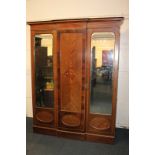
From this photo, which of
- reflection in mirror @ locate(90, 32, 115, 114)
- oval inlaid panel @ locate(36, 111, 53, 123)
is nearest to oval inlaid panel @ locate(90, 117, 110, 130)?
reflection in mirror @ locate(90, 32, 115, 114)

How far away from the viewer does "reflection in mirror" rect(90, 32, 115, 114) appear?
109 inches

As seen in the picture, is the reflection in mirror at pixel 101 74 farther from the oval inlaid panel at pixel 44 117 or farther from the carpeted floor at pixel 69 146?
the oval inlaid panel at pixel 44 117

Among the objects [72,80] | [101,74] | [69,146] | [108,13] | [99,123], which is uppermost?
[108,13]

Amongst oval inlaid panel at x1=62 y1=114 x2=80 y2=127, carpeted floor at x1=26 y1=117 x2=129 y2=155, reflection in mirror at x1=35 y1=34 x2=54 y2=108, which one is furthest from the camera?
reflection in mirror at x1=35 y1=34 x2=54 y2=108

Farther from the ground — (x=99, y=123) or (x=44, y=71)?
(x=44, y=71)

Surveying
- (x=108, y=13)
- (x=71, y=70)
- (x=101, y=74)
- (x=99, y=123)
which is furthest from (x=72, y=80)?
(x=108, y=13)

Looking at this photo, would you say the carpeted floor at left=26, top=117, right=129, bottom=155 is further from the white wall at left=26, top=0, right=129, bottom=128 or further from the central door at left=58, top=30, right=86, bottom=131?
the white wall at left=26, top=0, right=129, bottom=128

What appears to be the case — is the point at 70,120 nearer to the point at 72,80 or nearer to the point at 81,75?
the point at 72,80

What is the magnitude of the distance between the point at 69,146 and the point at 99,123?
0.62 m

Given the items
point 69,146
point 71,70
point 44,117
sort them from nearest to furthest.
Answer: point 69,146
point 71,70
point 44,117

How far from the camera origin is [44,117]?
309 cm

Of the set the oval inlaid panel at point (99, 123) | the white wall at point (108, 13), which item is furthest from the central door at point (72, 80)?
the white wall at point (108, 13)

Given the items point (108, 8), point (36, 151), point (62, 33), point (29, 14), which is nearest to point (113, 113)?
point (36, 151)
